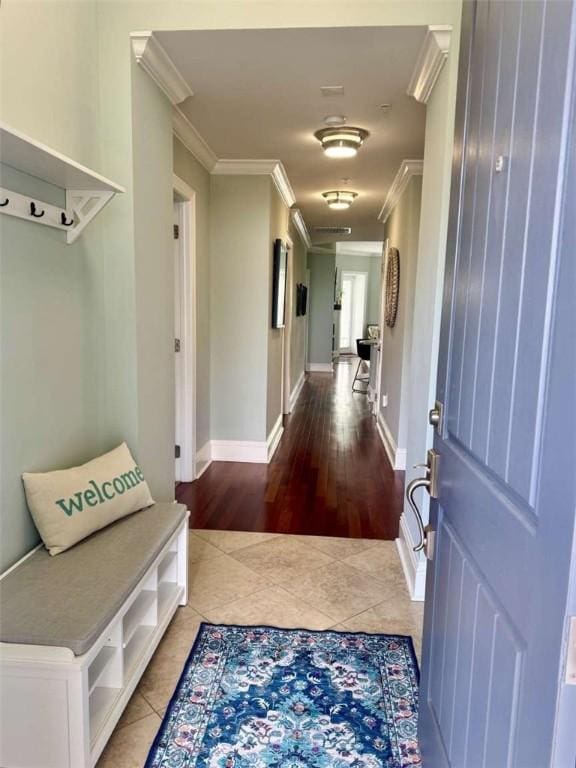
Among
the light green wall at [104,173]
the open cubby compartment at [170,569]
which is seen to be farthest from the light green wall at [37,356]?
the open cubby compartment at [170,569]

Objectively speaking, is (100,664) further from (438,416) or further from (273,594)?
(438,416)

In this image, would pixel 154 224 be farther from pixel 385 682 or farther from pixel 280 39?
pixel 385 682

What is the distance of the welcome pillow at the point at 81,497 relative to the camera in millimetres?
1713

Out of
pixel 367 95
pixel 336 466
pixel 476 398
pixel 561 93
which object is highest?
pixel 367 95

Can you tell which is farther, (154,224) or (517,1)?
(154,224)

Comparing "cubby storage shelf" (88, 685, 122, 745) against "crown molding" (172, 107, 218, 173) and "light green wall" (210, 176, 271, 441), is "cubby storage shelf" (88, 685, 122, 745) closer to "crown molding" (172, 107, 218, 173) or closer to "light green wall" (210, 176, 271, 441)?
"crown molding" (172, 107, 218, 173)

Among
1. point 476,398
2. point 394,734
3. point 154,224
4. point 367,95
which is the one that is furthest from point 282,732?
point 367,95

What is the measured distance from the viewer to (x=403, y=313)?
4.43m

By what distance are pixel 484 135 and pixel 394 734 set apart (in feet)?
5.68

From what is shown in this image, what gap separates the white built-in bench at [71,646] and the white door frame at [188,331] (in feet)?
6.51

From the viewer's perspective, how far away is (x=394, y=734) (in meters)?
1.64

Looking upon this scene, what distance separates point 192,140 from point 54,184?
186cm

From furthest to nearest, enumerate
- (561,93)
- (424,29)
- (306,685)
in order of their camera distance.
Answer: (424,29) < (306,685) < (561,93)

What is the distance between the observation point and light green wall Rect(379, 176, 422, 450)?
404cm
